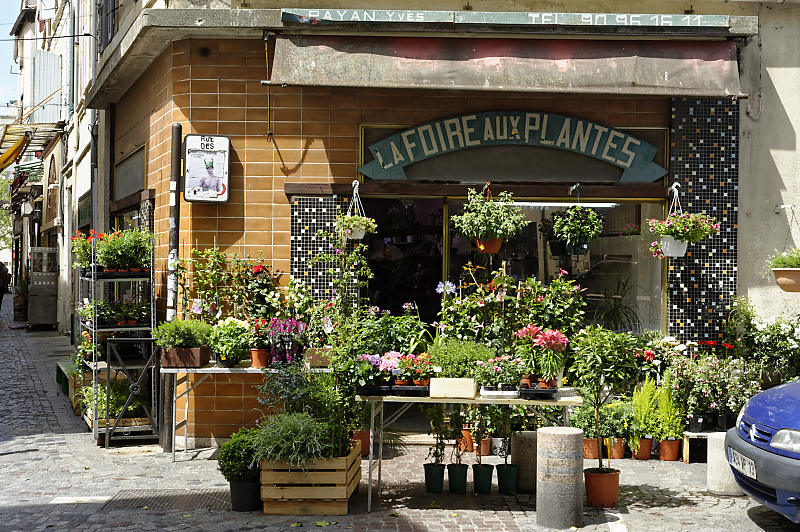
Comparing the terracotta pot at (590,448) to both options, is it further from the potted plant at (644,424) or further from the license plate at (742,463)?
the license plate at (742,463)

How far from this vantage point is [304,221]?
10.3 meters

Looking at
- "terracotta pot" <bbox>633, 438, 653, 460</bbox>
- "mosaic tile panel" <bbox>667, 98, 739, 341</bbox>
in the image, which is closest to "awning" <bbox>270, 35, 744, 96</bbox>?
"mosaic tile panel" <bbox>667, 98, 739, 341</bbox>

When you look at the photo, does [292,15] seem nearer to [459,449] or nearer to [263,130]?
[263,130]

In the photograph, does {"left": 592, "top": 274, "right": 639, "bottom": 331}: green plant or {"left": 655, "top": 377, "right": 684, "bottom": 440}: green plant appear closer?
{"left": 655, "top": 377, "right": 684, "bottom": 440}: green plant

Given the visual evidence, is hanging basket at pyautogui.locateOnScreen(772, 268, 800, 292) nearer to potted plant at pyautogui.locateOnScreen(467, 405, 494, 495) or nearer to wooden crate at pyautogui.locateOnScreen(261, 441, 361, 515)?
potted plant at pyautogui.locateOnScreen(467, 405, 494, 495)

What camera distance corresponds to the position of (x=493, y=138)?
10.4 meters

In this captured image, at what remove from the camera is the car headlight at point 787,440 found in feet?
22.4

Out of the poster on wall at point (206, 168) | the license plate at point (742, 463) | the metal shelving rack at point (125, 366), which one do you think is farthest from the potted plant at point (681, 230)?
the metal shelving rack at point (125, 366)

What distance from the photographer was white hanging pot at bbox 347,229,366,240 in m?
9.95

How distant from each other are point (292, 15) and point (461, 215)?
2.92m

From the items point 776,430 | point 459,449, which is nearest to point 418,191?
point 459,449

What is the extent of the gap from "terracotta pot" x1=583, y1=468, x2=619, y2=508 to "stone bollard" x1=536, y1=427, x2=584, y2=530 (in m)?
0.67

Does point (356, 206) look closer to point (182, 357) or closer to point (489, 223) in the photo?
point (489, 223)

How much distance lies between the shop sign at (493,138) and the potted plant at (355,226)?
0.67 metres
